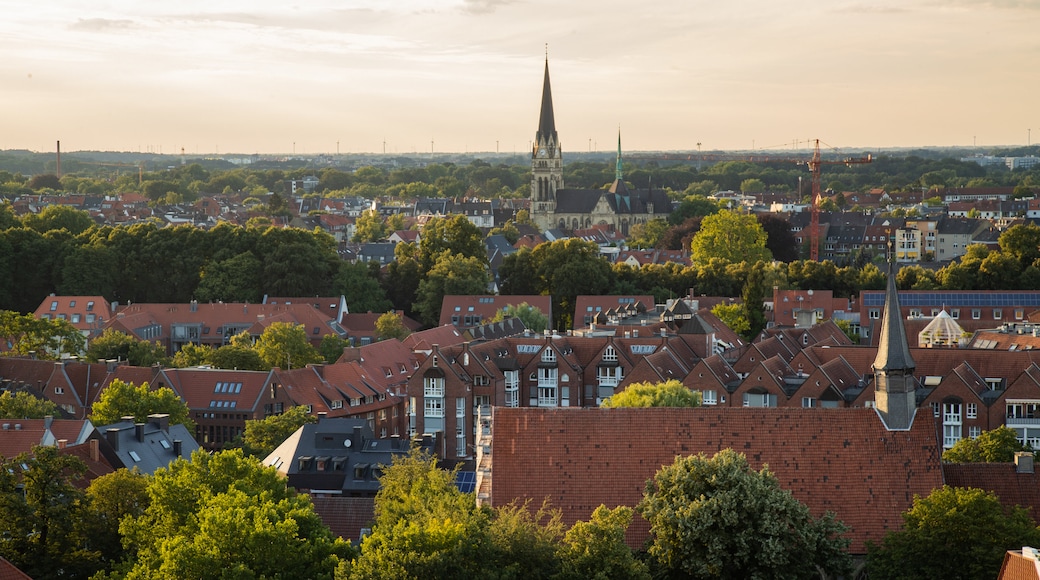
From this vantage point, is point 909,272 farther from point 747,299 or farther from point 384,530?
point 384,530

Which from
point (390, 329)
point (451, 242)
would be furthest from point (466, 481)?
point (451, 242)

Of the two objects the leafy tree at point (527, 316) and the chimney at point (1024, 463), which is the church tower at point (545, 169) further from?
the chimney at point (1024, 463)

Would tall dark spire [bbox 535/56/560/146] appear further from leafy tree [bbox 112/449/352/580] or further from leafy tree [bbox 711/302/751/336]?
leafy tree [bbox 112/449/352/580]

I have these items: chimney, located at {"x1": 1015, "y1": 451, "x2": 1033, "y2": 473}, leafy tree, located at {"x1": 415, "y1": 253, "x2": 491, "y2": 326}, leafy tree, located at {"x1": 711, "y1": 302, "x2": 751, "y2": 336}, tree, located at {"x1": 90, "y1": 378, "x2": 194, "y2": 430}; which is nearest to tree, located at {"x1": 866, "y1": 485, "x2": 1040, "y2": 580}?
chimney, located at {"x1": 1015, "y1": 451, "x2": 1033, "y2": 473}

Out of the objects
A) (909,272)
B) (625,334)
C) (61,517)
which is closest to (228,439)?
(625,334)

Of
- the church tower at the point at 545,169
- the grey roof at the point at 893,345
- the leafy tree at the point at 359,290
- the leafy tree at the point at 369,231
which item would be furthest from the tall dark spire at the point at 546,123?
the grey roof at the point at 893,345

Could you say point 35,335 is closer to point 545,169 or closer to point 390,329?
point 390,329
